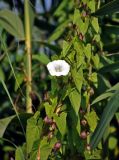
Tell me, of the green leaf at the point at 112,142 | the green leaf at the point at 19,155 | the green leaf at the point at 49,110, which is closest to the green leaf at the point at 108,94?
the green leaf at the point at 49,110

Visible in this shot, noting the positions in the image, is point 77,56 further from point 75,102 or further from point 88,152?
point 88,152

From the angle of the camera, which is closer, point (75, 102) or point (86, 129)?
point (75, 102)

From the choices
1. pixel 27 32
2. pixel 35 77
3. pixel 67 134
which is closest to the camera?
pixel 67 134

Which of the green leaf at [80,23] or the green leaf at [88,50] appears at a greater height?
the green leaf at [80,23]

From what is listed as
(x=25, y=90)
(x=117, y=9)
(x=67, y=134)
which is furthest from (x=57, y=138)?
(x=25, y=90)

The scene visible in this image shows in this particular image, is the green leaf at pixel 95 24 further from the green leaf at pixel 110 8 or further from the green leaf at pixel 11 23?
the green leaf at pixel 11 23

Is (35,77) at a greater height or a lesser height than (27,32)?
lesser
